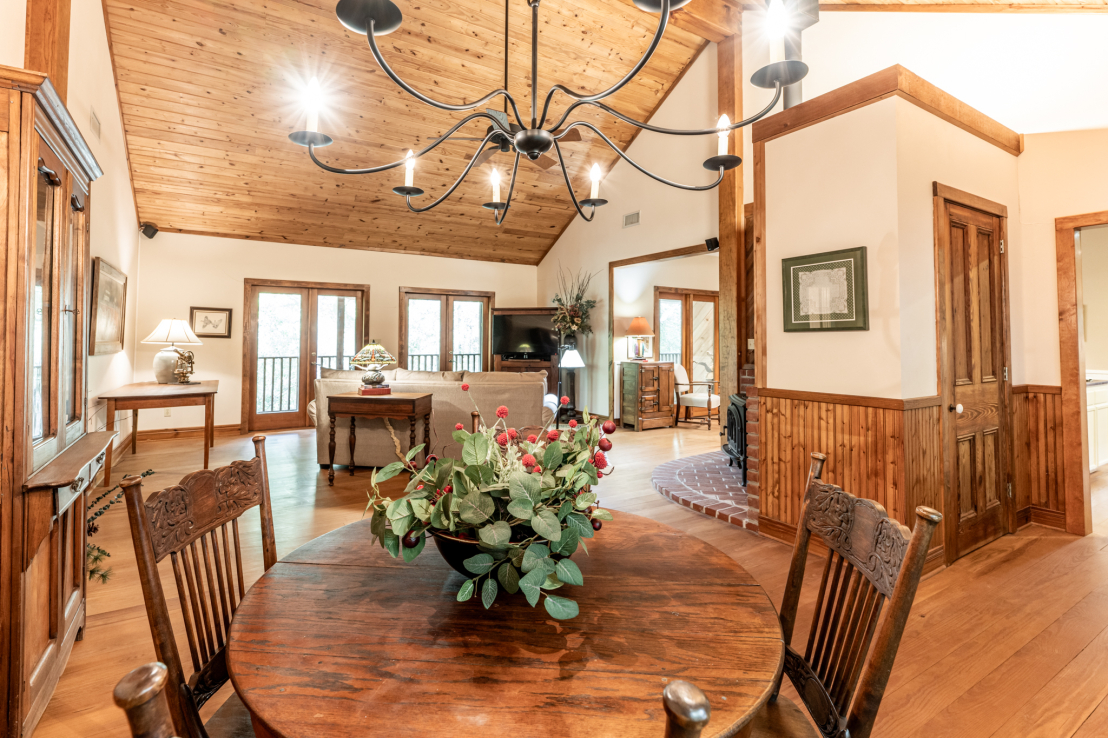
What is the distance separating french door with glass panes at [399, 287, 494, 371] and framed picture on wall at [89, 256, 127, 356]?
3.36m

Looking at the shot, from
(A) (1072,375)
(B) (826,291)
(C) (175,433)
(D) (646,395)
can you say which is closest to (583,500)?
(B) (826,291)

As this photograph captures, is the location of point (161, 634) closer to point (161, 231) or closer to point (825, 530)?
point (825, 530)

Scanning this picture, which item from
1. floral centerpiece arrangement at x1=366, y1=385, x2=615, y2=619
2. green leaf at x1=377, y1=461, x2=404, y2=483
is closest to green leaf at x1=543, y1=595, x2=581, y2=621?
floral centerpiece arrangement at x1=366, y1=385, x2=615, y2=619

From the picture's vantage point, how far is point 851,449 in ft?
9.56

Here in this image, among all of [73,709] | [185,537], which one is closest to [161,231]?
[73,709]

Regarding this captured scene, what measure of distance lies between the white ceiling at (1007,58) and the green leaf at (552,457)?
4.04 m

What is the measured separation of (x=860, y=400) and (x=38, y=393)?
132 inches

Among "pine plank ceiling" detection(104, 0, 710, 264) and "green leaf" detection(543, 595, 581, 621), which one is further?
"pine plank ceiling" detection(104, 0, 710, 264)

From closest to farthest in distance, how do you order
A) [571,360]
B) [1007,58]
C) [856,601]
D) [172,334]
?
[856,601] → [1007,58] → [172,334] → [571,360]

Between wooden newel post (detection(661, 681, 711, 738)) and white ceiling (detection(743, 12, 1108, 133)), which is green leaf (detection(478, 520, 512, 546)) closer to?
wooden newel post (detection(661, 681, 711, 738))

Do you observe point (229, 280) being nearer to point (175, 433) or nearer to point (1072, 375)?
point (175, 433)

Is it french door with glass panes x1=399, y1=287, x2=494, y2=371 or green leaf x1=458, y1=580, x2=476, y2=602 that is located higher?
french door with glass panes x1=399, y1=287, x2=494, y2=371

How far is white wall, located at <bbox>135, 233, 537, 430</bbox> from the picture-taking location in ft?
20.8

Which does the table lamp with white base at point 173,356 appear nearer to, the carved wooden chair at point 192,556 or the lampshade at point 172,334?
the lampshade at point 172,334
